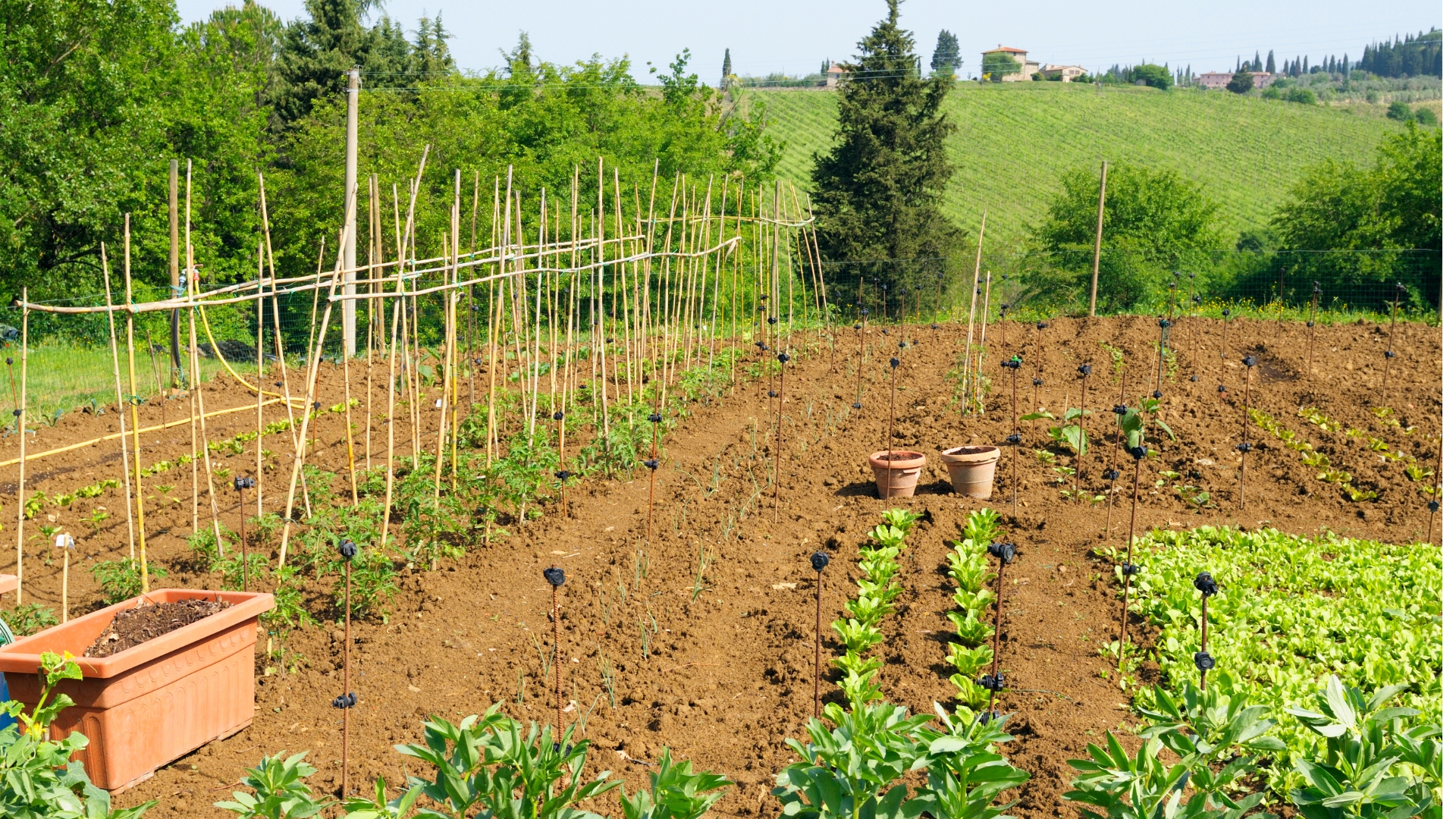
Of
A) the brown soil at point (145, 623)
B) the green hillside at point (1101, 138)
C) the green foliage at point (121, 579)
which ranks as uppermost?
the green hillside at point (1101, 138)

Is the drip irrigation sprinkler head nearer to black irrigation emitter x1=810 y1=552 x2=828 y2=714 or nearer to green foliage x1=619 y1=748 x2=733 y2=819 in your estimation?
black irrigation emitter x1=810 y1=552 x2=828 y2=714

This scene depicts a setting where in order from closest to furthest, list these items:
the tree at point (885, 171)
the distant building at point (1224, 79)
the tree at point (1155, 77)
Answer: the tree at point (885, 171), the tree at point (1155, 77), the distant building at point (1224, 79)

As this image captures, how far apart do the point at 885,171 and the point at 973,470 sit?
18.1m

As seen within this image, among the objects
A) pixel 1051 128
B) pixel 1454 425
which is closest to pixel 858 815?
pixel 1454 425

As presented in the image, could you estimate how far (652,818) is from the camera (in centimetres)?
235

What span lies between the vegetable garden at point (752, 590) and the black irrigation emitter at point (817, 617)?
7cm

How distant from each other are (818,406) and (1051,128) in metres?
43.1

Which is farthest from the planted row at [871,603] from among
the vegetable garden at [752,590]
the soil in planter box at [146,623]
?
the soil in planter box at [146,623]

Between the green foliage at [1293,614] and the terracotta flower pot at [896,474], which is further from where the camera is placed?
the terracotta flower pot at [896,474]

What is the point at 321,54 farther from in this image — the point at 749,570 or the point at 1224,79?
the point at 1224,79

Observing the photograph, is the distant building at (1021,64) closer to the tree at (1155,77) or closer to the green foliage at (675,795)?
the tree at (1155,77)

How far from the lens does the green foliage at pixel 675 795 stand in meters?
2.33

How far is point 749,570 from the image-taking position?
19.2ft

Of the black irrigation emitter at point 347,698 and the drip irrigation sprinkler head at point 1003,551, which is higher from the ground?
the drip irrigation sprinkler head at point 1003,551
